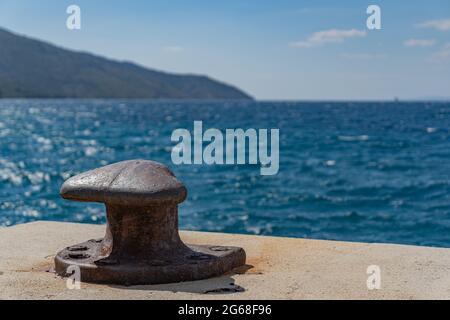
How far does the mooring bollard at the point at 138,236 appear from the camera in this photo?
5016 mm

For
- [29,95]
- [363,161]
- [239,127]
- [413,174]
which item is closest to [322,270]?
[413,174]

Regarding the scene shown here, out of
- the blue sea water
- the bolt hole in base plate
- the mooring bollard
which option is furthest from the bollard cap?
the blue sea water

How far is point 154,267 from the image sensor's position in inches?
197

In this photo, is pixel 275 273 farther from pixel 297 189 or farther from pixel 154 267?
pixel 297 189

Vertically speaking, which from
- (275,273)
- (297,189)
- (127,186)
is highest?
(127,186)

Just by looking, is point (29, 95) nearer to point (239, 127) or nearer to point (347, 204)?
point (239, 127)

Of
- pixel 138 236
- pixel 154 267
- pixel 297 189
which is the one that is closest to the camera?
pixel 154 267

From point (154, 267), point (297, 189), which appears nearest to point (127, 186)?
point (154, 267)

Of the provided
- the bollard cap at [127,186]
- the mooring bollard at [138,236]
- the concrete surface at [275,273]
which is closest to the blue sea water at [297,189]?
the concrete surface at [275,273]

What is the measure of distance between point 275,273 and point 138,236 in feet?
3.17

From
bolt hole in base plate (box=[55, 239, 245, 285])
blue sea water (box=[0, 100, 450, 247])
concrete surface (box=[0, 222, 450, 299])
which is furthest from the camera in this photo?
blue sea water (box=[0, 100, 450, 247])

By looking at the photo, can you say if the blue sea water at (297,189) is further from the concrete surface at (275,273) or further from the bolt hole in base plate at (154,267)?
the bolt hole in base plate at (154,267)

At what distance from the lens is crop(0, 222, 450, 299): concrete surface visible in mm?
4652

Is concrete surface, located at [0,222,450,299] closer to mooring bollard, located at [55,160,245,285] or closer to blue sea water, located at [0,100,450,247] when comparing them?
mooring bollard, located at [55,160,245,285]
